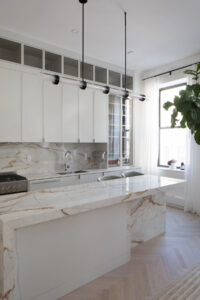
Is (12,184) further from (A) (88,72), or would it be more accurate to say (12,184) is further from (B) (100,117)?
(A) (88,72)

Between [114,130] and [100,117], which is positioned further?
[114,130]

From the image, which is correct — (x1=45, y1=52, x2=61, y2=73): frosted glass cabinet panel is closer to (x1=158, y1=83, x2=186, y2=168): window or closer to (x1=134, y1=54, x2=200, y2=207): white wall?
(x1=134, y1=54, x2=200, y2=207): white wall

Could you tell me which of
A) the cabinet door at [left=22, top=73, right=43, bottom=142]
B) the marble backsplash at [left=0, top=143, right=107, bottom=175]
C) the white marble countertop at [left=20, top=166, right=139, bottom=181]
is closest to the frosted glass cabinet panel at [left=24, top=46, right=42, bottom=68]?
the cabinet door at [left=22, top=73, right=43, bottom=142]

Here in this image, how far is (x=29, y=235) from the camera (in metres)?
1.74

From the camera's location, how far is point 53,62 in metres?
4.08

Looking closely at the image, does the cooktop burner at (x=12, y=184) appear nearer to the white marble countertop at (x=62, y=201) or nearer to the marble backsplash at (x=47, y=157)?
the marble backsplash at (x=47, y=157)

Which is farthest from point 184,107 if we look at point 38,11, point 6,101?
point 6,101

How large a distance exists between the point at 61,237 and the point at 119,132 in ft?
11.2

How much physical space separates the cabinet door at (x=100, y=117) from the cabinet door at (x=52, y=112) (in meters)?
0.85

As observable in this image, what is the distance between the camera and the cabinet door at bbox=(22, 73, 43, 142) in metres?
3.52

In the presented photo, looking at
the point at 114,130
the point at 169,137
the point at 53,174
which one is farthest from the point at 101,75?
the point at 53,174

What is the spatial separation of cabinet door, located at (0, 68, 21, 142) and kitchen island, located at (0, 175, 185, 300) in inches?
61.3

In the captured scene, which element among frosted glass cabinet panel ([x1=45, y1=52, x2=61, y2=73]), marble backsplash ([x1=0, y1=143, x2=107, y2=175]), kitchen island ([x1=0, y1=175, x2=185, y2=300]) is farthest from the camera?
frosted glass cabinet panel ([x1=45, y1=52, x2=61, y2=73])

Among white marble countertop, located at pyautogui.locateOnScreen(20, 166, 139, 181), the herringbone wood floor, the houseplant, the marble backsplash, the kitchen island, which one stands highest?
the houseplant
